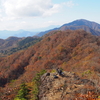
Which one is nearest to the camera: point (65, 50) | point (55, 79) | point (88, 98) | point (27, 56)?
point (88, 98)

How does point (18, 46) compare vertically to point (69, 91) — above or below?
above

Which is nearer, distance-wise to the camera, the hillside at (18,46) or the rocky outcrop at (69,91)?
the rocky outcrop at (69,91)

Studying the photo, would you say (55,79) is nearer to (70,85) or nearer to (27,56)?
(70,85)

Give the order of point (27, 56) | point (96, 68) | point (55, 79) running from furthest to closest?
1. point (27, 56)
2. point (96, 68)
3. point (55, 79)

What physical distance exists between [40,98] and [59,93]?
1.98 m

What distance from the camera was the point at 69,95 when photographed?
364 inches

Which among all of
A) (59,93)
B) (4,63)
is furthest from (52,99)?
(4,63)

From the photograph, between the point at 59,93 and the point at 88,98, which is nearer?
the point at 88,98

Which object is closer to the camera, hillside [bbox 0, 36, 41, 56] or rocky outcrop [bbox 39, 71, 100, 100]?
rocky outcrop [bbox 39, 71, 100, 100]

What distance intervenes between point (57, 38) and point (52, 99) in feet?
158

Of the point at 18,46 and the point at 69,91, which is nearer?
the point at 69,91

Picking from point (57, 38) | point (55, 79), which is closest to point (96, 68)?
point (55, 79)

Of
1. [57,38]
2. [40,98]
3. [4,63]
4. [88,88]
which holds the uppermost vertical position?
[57,38]

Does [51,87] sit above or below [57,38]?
below
